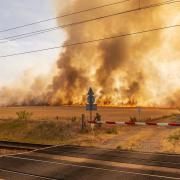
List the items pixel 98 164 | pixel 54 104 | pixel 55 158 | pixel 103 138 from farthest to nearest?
1. pixel 54 104
2. pixel 103 138
3. pixel 55 158
4. pixel 98 164

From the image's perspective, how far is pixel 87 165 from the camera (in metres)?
16.4

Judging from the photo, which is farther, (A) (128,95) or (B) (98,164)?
(A) (128,95)

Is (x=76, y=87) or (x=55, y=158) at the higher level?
(x=76, y=87)

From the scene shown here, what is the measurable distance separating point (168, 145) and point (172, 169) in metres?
6.39

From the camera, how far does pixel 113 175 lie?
14578 mm

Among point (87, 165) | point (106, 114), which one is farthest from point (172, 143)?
point (106, 114)

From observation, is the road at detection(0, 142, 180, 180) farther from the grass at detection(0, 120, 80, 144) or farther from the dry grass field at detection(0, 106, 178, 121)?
the dry grass field at detection(0, 106, 178, 121)

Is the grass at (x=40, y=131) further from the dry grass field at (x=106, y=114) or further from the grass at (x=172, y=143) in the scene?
the dry grass field at (x=106, y=114)

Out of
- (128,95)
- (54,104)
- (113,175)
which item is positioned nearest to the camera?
(113,175)

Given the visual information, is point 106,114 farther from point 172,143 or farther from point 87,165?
point 87,165

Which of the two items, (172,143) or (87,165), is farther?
(172,143)

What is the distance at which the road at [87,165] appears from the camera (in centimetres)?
1449

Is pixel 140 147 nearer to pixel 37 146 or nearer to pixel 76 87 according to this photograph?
pixel 37 146

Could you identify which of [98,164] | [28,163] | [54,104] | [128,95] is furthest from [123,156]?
[54,104]
